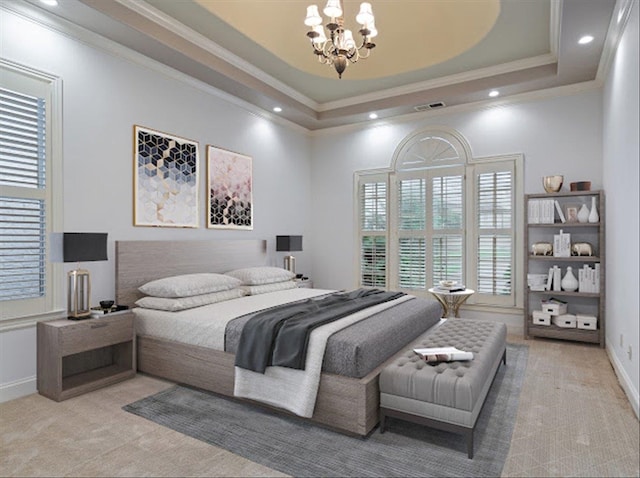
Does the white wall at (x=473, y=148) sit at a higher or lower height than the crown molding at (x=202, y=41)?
lower

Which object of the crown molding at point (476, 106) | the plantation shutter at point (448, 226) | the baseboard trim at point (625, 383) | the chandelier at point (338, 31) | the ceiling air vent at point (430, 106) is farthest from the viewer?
the plantation shutter at point (448, 226)

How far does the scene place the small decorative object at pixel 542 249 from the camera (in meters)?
4.55

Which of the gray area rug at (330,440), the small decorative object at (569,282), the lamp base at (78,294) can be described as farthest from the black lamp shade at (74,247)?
the small decorative object at (569,282)

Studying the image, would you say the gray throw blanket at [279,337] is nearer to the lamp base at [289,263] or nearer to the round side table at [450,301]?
the round side table at [450,301]

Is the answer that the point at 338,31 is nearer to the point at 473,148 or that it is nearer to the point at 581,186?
the point at 473,148

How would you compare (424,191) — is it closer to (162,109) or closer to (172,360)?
(162,109)

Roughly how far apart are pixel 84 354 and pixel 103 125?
2.02m

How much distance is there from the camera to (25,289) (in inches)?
120

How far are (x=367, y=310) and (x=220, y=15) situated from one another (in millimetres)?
2976

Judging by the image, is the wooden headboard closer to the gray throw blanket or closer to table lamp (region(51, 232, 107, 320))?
table lamp (region(51, 232, 107, 320))

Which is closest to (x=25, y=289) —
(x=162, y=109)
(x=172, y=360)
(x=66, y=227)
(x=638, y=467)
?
(x=66, y=227)

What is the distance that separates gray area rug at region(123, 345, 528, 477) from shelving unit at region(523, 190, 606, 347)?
1.90 m

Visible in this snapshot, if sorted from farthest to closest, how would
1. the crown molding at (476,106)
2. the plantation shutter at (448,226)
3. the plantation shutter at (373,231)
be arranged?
1. the plantation shutter at (373,231)
2. the plantation shutter at (448,226)
3. the crown molding at (476,106)

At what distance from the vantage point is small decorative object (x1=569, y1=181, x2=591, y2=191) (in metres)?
4.37
